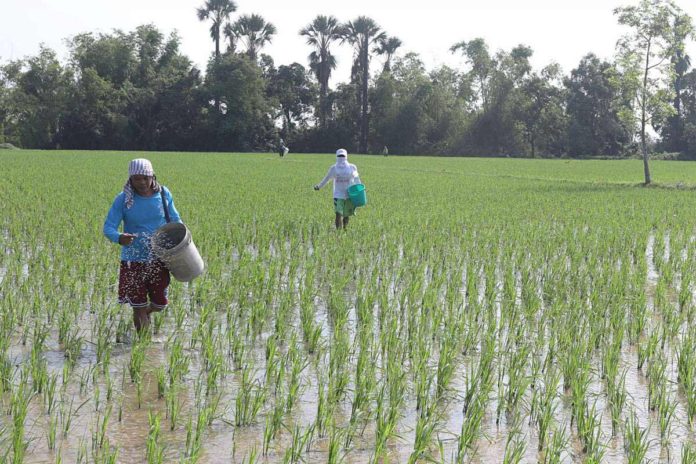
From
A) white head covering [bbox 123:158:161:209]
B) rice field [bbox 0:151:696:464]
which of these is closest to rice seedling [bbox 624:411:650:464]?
rice field [bbox 0:151:696:464]

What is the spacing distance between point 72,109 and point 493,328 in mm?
52559

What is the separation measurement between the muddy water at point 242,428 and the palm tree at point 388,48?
61.6m

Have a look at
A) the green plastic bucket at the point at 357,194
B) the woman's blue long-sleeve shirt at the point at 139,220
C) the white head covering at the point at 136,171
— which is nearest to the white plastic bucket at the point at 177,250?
the woman's blue long-sleeve shirt at the point at 139,220

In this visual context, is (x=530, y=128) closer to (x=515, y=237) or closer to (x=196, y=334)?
(x=515, y=237)

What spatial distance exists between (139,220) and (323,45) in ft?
193

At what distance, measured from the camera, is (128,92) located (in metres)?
54.2

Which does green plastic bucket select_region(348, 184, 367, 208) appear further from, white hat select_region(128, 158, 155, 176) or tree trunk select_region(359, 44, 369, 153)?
tree trunk select_region(359, 44, 369, 153)

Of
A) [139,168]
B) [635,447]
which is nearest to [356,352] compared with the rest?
[139,168]

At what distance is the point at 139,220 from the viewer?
4910mm

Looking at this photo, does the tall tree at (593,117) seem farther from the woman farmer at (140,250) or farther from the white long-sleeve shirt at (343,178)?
the woman farmer at (140,250)

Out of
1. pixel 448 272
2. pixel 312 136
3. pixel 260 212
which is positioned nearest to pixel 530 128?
pixel 312 136

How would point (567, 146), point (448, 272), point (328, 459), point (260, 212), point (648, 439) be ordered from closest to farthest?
point (328, 459), point (648, 439), point (448, 272), point (260, 212), point (567, 146)

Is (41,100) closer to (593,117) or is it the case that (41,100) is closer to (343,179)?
(593,117)

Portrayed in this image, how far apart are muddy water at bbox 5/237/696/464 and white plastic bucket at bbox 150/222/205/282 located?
0.65 m
